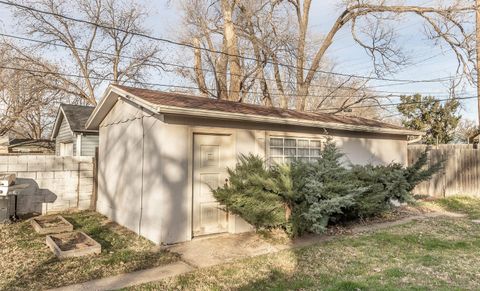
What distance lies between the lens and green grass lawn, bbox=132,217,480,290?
4.32m

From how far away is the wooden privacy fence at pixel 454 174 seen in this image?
1280 cm

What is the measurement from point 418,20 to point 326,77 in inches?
366

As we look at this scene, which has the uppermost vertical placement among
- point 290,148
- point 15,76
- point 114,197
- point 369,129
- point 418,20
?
point 418,20

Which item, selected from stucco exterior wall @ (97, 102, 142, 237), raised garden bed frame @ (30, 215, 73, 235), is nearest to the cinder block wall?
stucco exterior wall @ (97, 102, 142, 237)

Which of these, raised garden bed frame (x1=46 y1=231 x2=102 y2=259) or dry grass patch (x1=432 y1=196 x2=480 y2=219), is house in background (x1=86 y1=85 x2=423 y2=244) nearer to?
raised garden bed frame (x1=46 y1=231 x2=102 y2=259)

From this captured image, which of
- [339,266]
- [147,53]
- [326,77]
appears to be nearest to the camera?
[339,266]

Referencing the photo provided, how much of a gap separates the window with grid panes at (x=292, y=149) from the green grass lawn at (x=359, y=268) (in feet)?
7.55

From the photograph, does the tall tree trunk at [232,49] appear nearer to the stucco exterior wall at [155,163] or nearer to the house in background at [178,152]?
the stucco exterior wall at [155,163]

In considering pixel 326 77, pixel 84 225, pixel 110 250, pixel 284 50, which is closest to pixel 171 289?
pixel 110 250

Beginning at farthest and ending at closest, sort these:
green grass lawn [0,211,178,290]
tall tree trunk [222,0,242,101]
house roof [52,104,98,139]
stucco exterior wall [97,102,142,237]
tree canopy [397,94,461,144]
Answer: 1. tree canopy [397,94,461,144]
2. tall tree trunk [222,0,242,101]
3. house roof [52,104,98,139]
4. stucco exterior wall [97,102,142,237]
5. green grass lawn [0,211,178,290]

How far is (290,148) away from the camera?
27.4 feet

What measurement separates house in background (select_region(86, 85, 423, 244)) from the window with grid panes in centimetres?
2

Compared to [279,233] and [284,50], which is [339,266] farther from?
[284,50]

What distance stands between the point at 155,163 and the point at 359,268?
155 inches
